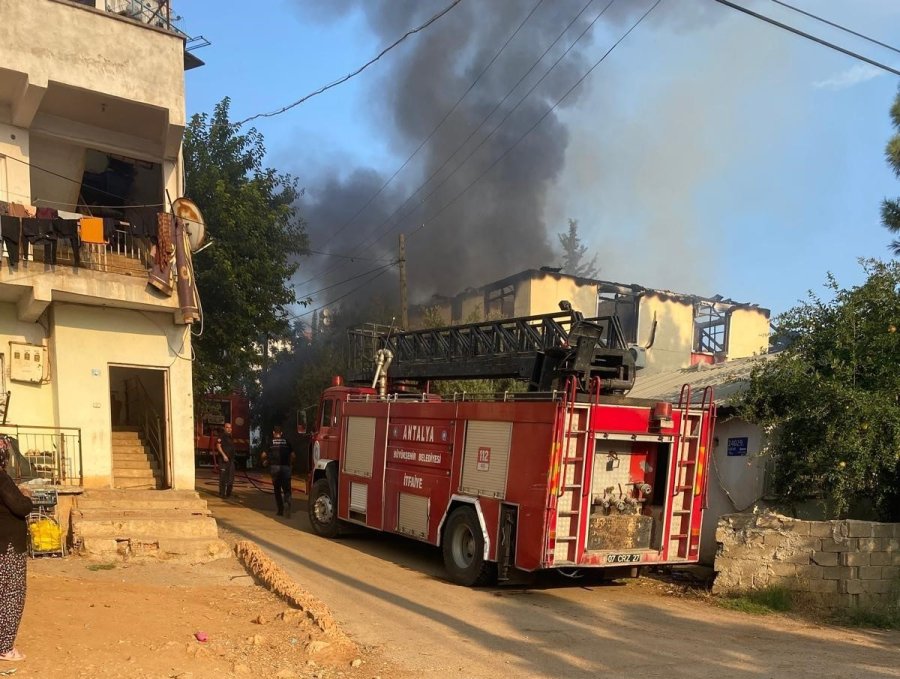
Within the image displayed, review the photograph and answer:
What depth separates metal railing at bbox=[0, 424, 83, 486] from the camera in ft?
35.0

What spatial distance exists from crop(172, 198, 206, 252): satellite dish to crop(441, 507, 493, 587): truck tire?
251 inches

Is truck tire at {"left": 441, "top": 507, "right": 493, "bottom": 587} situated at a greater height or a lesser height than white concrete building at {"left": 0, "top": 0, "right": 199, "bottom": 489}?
lesser

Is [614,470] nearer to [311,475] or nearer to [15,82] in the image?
[311,475]

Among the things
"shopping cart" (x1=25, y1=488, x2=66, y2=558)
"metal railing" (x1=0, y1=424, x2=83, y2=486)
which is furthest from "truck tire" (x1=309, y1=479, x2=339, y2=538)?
"shopping cart" (x1=25, y1=488, x2=66, y2=558)

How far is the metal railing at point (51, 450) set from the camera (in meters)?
10.7

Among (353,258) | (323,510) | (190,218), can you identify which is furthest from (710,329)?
(190,218)

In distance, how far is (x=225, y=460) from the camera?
15867 millimetres

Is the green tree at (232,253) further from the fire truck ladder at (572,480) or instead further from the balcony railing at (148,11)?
the fire truck ladder at (572,480)

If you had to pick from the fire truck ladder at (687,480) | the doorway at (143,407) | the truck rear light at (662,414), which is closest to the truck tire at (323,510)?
the doorway at (143,407)

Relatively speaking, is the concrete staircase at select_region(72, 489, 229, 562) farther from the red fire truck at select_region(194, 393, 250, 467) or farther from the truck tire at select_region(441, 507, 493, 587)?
the red fire truck at select_region(194, 393, 250, 467)

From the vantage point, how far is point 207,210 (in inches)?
652

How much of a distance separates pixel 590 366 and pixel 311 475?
20.7ft

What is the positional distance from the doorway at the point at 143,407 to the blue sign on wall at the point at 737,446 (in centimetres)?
929

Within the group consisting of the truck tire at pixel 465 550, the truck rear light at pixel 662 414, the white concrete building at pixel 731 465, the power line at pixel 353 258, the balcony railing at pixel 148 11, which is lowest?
the truck tire at pixel 465 550
